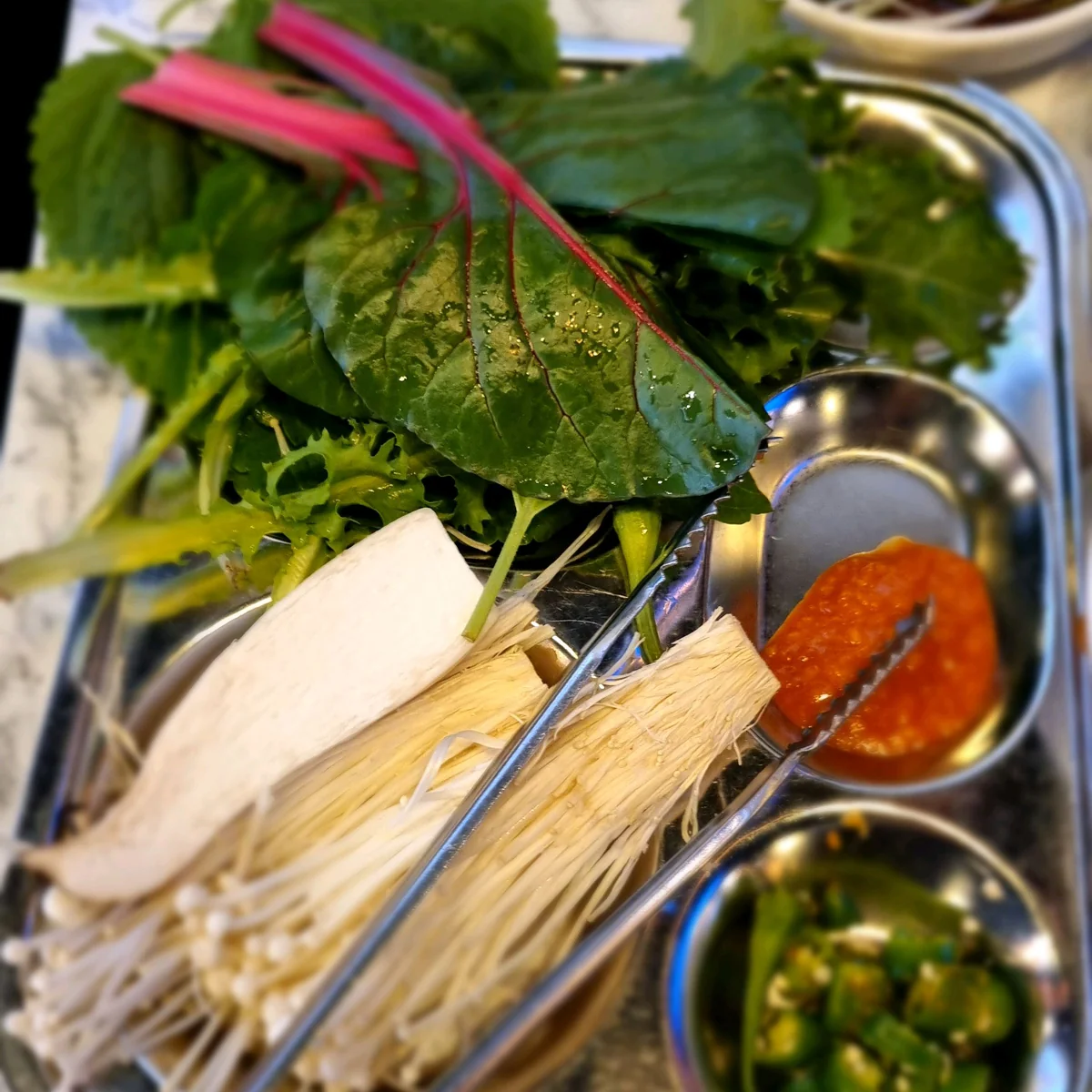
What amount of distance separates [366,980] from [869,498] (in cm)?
50

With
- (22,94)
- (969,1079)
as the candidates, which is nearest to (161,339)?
(22,94)

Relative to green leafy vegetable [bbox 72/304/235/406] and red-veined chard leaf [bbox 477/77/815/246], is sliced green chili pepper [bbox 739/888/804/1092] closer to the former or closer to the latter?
red-veined chard leaf [bbox 477/77/815/246]

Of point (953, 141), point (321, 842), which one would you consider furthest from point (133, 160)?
point (953, 141)

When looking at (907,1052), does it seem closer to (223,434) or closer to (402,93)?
(223,434)

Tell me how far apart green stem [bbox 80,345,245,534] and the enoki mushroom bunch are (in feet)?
1.09

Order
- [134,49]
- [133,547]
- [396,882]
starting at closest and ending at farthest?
[396,882] < [133,547] < [134,49]

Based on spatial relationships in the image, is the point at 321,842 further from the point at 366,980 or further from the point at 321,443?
the point at 321,443

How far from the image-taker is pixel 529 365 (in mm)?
609

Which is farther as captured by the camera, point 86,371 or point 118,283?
point 86,371

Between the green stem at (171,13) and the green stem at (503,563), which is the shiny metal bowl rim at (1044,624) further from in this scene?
the green stem at (171,13)

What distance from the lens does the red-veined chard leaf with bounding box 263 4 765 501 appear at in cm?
60

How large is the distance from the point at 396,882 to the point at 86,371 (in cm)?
71

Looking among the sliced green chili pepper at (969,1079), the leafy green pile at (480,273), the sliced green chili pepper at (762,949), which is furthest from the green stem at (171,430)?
the sliced green chili pepper at (969,1079)

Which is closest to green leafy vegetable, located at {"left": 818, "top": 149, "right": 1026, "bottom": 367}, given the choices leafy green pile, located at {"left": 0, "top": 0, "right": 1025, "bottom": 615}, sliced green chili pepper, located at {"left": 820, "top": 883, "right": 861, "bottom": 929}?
leafy green pile, located at {"left": 0, "top": 0, "right": 1025, "bottom": 615}
